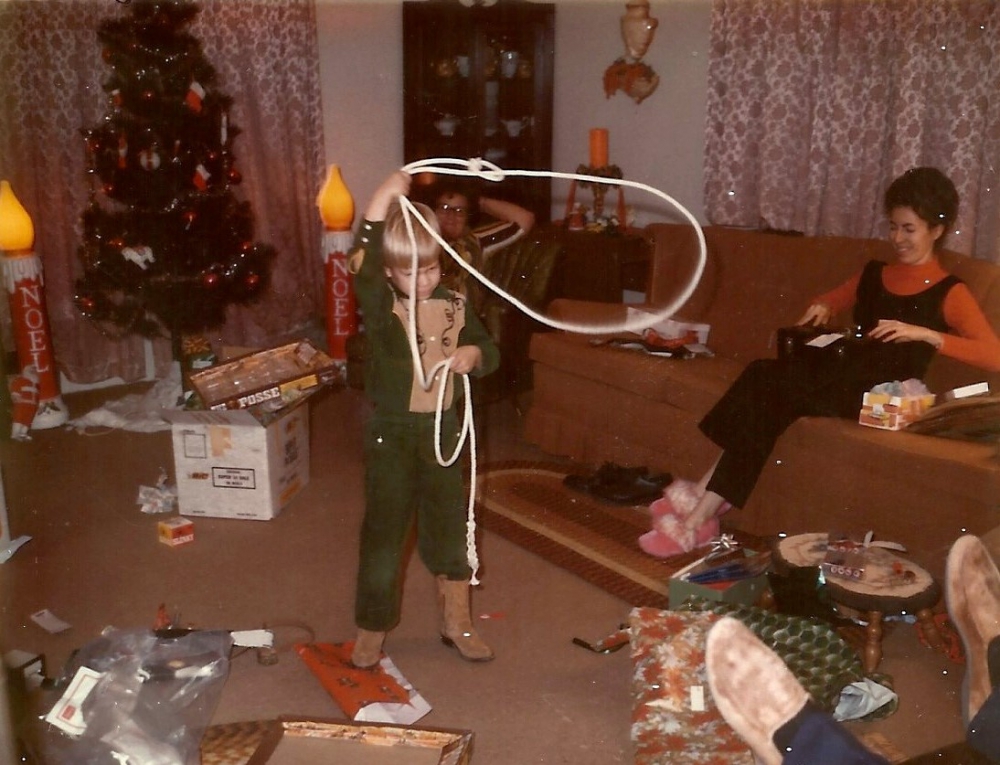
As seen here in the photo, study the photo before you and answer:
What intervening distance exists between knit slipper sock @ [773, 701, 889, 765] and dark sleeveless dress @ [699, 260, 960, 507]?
3.99ft

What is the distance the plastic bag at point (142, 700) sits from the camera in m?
1.72

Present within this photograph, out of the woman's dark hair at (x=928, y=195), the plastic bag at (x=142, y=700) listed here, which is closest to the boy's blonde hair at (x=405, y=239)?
the plastic bag at (x=142, y=700)

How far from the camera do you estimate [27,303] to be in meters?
3.60

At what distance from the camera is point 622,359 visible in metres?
3.16

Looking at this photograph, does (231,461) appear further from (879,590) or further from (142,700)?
(879,590)

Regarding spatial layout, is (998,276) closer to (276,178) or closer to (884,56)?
(884,56)

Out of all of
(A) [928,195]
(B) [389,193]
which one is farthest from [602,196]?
(B) [389,193]

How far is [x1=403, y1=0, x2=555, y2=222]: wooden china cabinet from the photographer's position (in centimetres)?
440

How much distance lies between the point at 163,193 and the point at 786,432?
2371 millimetres

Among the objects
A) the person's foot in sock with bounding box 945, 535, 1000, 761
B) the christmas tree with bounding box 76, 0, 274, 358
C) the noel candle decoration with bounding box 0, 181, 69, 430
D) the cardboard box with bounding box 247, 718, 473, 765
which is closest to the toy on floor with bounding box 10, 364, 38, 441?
the noel candle decoration with bounding box 0, 181, 69, 430

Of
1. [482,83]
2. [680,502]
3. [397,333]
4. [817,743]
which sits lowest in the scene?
[680,502]

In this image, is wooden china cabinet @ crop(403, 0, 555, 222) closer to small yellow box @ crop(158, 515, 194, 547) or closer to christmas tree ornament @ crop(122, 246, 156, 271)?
christmas tree ornament @ crop(122, 246, 156, 271)

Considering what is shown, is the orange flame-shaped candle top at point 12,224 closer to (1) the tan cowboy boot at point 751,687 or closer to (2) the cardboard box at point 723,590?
(2) the cardboard box at point 723,590

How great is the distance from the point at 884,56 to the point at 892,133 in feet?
0.86
